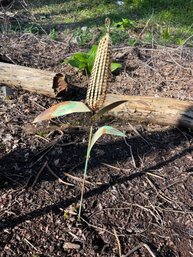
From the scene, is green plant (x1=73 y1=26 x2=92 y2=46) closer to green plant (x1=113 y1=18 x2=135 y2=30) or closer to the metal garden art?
green plant (x1=113 y1=18 x2=135 y2=30)

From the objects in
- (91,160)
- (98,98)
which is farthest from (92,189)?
(98,98)

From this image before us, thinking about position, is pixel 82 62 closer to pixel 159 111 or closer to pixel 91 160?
pixel 159 111

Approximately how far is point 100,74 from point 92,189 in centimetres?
85

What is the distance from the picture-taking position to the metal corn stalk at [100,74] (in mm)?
1645

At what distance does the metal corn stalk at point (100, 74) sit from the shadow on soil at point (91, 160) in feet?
2.33

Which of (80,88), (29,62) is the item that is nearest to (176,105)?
→ (80,88)

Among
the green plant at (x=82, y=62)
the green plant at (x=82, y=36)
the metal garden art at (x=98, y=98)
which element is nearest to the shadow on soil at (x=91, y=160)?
the metal garden art at (x=98, y=98)

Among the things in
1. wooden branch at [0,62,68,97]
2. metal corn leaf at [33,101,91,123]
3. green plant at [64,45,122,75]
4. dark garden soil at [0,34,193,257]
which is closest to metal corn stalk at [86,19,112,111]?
metal corn leaf at [33,101,91,123]

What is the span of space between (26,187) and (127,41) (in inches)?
104

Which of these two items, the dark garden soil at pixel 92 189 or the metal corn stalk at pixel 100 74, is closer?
the metal corn stalk at pixel 100 74

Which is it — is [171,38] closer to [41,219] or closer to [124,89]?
[124,89]

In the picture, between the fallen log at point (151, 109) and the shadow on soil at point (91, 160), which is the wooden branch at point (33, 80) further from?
the shadow on soil at point (91, 160)

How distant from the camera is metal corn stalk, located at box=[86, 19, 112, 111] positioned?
164 cm

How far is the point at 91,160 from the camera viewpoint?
2.49 meters
